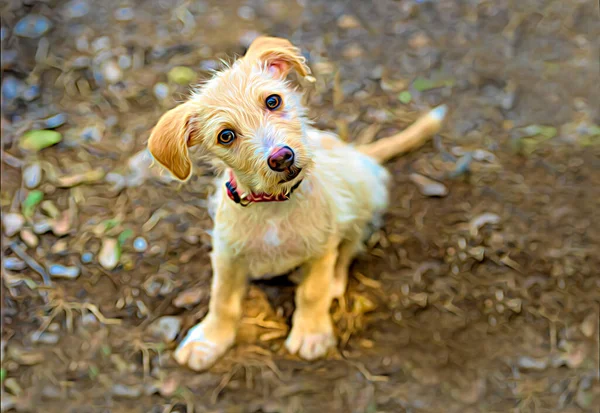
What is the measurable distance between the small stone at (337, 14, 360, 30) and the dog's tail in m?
0.97

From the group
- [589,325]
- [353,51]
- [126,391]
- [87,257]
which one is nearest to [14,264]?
[87,257]

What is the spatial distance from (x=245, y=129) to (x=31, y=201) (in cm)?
184

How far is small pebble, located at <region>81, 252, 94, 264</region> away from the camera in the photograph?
310cm

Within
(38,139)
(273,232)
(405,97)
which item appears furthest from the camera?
(405,97)

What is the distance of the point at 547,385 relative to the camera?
8.95ft

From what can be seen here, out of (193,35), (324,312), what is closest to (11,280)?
(324,312)

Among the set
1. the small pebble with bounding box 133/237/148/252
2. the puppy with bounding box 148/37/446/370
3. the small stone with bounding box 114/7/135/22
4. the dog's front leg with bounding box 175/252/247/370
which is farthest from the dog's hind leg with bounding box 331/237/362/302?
the small stone with bounding box 114/7/135/22

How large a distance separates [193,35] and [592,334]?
9.29 feet

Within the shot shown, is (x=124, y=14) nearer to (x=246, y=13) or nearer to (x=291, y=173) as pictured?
(x=246, y=13)

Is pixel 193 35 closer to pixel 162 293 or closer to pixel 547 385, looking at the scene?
pixel 162 293

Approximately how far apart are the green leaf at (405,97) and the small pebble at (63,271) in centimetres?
201

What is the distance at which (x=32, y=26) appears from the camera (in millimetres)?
3951

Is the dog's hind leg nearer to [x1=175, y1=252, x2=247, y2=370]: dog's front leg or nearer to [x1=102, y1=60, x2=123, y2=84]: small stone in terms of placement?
[x1=175, y1=252, x2=247, y2=370]: dog's front leg

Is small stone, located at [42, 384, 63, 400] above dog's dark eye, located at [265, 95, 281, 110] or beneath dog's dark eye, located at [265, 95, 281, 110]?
beneath
